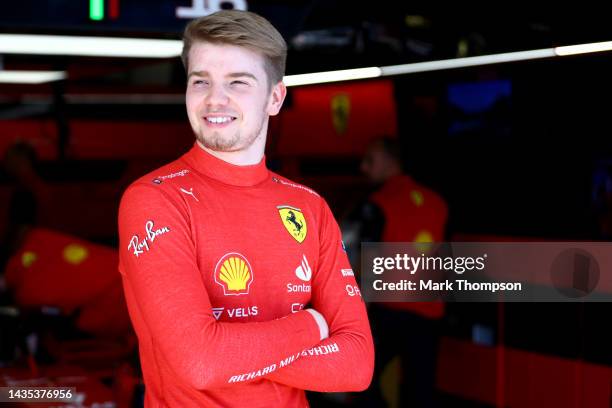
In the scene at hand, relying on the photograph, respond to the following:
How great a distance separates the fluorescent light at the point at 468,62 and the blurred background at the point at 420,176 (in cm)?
3

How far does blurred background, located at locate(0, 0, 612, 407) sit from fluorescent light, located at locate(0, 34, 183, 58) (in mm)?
24

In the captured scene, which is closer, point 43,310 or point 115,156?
point 43,310

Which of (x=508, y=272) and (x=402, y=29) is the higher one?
(x=402, y=29)

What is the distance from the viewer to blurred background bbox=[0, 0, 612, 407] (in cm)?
378

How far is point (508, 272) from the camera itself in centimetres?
391

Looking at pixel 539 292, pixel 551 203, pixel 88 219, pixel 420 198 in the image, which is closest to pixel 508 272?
pixel 539 292

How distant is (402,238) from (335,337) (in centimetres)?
260

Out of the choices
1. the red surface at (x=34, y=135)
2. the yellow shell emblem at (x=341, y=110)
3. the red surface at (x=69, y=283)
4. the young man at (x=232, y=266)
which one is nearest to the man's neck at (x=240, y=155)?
the young man at (x=232, y=266)

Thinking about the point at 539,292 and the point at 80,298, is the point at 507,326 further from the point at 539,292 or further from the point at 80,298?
the point at 80,298

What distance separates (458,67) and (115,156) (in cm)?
432

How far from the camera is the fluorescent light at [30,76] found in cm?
740

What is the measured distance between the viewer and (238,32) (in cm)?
164

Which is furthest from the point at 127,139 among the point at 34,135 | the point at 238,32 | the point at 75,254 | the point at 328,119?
the point at 238,32

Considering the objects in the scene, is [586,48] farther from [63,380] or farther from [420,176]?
[63,380]
